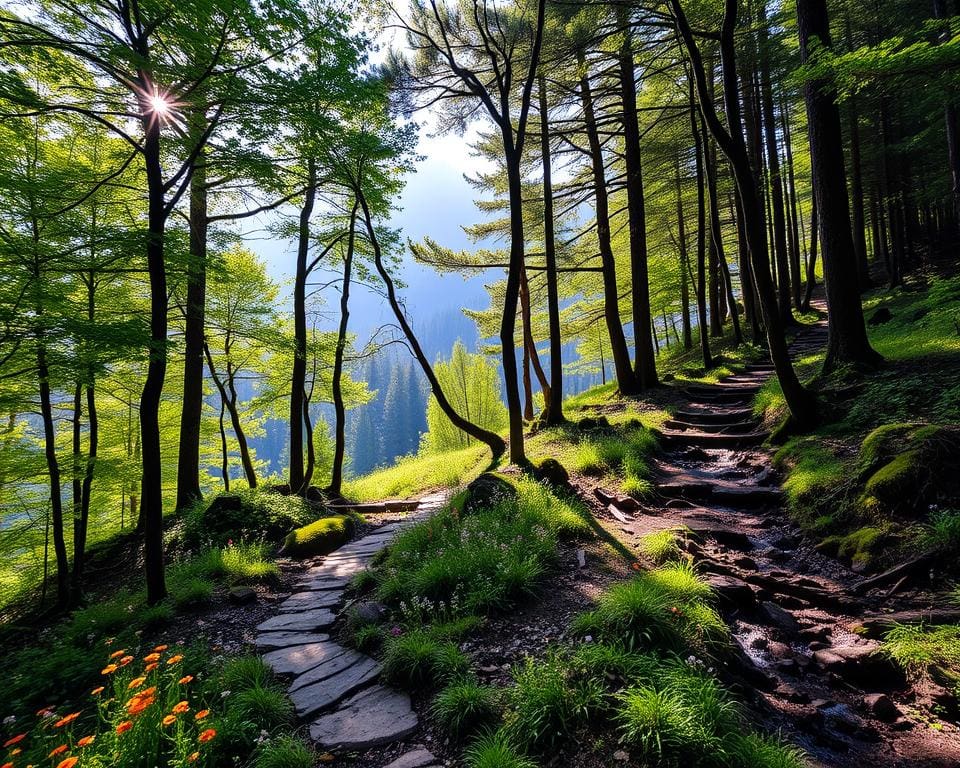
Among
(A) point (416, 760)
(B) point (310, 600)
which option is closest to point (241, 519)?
(B) point (310, 600)

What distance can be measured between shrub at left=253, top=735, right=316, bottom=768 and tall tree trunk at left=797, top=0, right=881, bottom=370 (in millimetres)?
8414

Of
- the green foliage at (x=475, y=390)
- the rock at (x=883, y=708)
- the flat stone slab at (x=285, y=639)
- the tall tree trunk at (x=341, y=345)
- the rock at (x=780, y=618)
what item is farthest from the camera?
the green foliage at (x=475, y=390)

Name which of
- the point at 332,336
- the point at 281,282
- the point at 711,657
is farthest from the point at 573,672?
the point at 281,282

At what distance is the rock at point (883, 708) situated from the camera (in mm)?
2400

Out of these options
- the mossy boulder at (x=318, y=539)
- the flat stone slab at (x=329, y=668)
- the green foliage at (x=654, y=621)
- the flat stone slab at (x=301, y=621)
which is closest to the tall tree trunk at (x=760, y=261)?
the green foliage at (x=654, y=621)

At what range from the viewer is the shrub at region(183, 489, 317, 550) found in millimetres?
7180

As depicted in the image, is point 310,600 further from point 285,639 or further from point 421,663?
point 421,663

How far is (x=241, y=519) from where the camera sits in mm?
7531

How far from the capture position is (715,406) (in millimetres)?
9859

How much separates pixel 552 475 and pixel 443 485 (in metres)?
6.08

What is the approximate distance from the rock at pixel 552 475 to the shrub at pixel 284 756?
4.29 m

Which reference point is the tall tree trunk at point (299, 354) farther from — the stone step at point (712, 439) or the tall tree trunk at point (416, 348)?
the stone step at point (712, 439)

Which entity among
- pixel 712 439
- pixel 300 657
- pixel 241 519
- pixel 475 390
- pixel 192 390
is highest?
pixel 192 390

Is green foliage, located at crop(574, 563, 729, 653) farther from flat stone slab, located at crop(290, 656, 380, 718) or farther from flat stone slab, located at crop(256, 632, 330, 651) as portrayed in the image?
flat stone slab, located at crop(256, 632, 330, 651)
